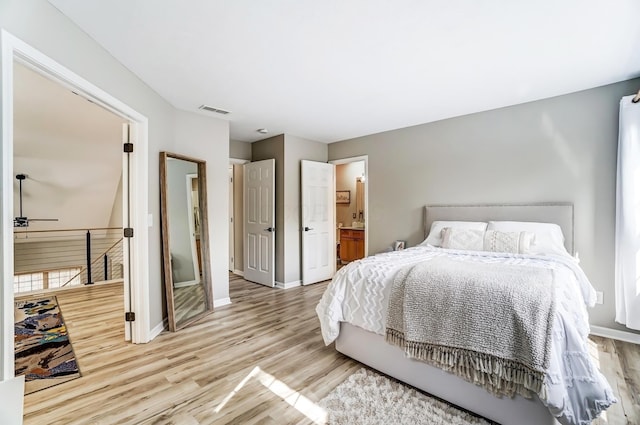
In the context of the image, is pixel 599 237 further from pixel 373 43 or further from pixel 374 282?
pixel 373 43

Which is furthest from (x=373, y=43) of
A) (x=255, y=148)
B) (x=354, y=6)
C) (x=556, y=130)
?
(x=255, y=148)

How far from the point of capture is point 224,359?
2418 millimetres

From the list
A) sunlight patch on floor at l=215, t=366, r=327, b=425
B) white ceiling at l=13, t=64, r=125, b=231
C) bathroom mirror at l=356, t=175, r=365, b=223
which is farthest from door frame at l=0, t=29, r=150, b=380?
bathroom mirror at l=356, t=175, r=365, b=223

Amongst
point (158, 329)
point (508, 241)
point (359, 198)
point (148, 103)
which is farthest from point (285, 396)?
point (359, 198)

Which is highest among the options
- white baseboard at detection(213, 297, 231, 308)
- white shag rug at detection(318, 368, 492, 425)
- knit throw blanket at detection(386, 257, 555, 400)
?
knit throw blanket at detection(386, 257, 555, 400)

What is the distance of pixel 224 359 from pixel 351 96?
2.86 meters

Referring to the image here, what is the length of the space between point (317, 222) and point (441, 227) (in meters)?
2.12

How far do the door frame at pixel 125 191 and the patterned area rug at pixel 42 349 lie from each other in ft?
1.39

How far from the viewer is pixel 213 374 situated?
7.20 ft

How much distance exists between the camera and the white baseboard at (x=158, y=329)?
9.18 ft

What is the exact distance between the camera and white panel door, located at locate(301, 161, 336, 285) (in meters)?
4.81

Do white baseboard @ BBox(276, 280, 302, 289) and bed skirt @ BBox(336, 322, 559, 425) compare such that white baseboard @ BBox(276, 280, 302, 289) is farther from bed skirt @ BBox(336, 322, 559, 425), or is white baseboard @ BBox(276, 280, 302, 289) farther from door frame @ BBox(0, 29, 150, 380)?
bed skirt @ BBox(336, 322, 559, 425)

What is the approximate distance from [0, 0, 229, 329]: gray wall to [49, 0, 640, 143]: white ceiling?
10 cm

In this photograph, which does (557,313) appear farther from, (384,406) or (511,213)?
(511,213)
